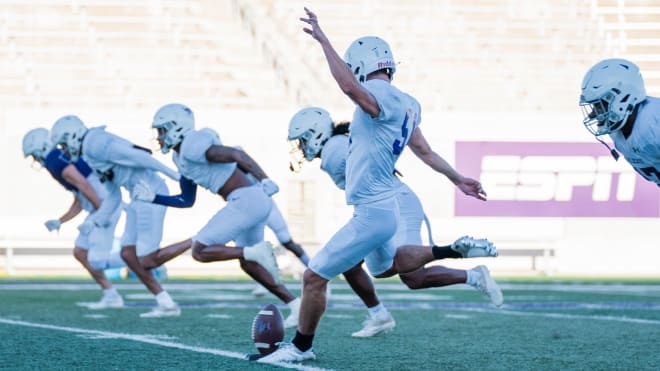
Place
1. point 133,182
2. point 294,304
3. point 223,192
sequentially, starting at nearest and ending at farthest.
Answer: point 294,304 < point 223,192 < point 133,182

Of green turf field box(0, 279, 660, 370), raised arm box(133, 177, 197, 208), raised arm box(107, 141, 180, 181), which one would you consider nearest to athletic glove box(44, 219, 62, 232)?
green turf field box(0, 279, 660, 370)

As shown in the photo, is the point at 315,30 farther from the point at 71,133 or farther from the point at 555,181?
the point at 555,181

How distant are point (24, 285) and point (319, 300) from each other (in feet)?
26.9

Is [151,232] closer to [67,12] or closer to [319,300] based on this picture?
[319,300]

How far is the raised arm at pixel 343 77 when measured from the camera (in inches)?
197

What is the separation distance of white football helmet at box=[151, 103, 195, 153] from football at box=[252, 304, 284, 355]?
2683 millimetres

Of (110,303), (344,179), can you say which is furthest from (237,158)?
(110,303)

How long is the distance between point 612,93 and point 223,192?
3.70 m

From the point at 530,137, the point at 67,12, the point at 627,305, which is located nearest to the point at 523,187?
the point at 530,137

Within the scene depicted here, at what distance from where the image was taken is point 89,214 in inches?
400

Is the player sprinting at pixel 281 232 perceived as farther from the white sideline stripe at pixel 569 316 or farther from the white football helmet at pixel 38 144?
the white football helmet at pixel 38 144

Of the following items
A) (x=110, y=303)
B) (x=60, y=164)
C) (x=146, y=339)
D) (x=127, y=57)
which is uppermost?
(x=127, y=57)

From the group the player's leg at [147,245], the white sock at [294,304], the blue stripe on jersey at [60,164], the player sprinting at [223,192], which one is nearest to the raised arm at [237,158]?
the player sprinting at [223,192]

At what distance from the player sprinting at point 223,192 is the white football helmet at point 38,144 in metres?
2.34
